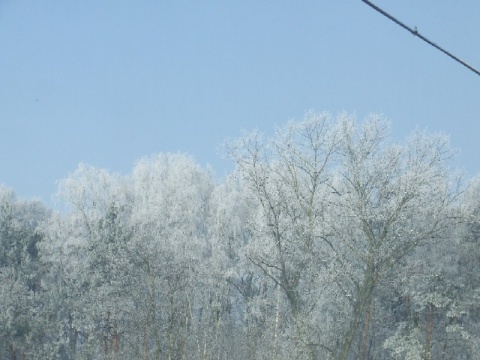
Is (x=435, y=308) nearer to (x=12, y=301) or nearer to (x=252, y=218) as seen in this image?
(x=252, y=218)

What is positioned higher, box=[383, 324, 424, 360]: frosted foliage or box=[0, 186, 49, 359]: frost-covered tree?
box=[0, 186, 49, 359]: frost-covered tree

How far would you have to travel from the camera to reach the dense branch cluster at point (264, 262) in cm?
1938

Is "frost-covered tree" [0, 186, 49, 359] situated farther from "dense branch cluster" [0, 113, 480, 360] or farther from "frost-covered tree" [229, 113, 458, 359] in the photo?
"frost-covered tree" [229, 113, 458, 359]

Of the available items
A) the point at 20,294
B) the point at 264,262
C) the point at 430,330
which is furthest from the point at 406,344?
the point at 20,294

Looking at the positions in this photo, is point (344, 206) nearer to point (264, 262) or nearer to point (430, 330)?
point (264, 262)

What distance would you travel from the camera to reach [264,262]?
772 inches

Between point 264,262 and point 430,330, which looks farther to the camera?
point 430,330

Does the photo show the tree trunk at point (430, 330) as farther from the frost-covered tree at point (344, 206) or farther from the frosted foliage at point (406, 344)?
the frost-covered tree at point (344, 206)

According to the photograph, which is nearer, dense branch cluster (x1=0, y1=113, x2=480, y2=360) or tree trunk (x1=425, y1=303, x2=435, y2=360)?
dense branch cluster (x1=0, y1=113, x2=480, y2=360)

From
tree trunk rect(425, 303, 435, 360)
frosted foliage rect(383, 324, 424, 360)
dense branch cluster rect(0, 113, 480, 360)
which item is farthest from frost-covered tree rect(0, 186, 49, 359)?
tree trunk rect(425, 303, 435, 360)

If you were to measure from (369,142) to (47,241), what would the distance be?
81.7ft

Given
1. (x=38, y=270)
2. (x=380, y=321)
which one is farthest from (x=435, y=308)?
(x=38, y=270)

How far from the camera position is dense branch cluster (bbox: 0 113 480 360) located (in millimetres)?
19375

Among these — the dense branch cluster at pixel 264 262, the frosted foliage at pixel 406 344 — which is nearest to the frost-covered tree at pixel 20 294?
the dense branch cluster at pixel 264 262
